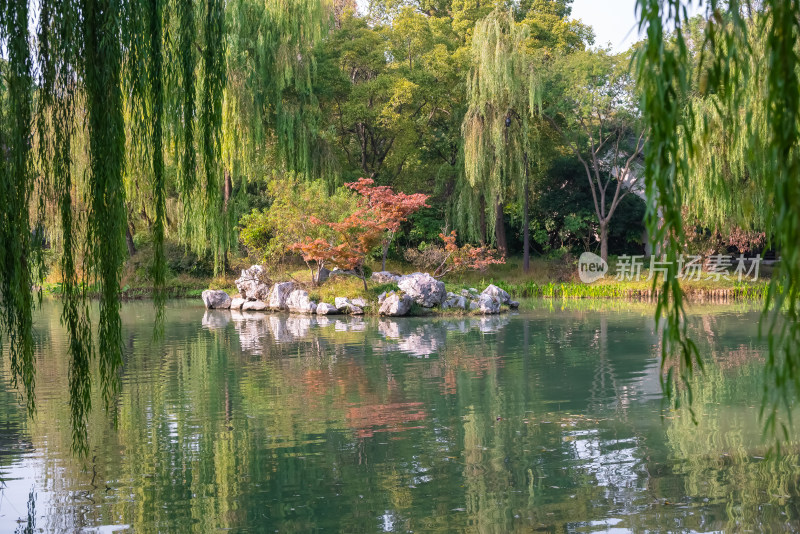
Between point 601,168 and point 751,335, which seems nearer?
point 751,335

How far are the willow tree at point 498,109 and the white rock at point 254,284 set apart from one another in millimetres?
6060

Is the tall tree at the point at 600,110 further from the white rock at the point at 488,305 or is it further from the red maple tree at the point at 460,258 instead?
the white rock at the point at 488,305

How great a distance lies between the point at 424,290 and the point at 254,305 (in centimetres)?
449

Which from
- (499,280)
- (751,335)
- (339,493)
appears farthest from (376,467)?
(499,280)

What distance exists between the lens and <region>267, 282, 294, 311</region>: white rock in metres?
17.8

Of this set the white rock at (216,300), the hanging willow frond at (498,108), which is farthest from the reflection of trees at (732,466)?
the hanging willow frond at (498,108)

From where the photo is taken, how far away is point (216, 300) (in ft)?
61.5

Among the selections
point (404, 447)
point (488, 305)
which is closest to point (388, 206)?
point (488, 305)

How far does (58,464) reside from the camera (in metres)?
5.23

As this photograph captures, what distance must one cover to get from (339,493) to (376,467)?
57cm

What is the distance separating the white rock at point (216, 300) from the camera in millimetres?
18703

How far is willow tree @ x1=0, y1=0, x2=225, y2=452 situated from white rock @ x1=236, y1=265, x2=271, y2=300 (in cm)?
1522

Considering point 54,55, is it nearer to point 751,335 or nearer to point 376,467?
point 376,467

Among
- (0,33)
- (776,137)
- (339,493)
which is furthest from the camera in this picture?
(339,493)
